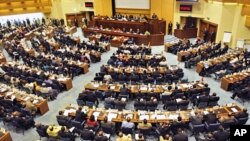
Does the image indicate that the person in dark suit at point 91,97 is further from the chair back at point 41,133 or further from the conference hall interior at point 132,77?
the chair back at point 41,133

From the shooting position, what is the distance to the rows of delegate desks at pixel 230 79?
53.0 ft

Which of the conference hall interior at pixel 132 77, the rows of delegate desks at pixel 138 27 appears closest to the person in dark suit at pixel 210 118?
the conference hall interior at pixel 132 77

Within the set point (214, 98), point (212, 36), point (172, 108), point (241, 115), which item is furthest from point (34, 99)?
point (212, 36)

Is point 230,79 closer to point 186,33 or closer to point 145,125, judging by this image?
point 145,125

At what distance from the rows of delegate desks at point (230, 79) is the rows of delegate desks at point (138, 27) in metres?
10.8

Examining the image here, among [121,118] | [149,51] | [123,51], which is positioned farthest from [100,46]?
[121,118]

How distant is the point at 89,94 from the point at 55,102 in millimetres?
2916

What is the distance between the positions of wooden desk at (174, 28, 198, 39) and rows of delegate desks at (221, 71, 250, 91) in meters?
12.1

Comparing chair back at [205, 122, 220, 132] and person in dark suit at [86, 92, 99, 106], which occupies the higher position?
person in dark suit at [86, 92, 99, 106]

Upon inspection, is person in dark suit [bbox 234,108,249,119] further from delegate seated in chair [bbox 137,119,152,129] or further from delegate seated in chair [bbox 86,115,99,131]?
delegate seated in chair [bbox 86,115,99,131]

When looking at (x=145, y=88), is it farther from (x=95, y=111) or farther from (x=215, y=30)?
(x=215, y=30)

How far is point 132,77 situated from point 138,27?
12600mm

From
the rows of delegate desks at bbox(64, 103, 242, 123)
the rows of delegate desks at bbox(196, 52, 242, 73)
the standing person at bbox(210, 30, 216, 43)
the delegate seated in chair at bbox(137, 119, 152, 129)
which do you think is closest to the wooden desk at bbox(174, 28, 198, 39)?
the standing person at bbox(210, 30, 216, 43)

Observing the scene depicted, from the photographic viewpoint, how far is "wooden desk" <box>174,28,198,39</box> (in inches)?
1104
